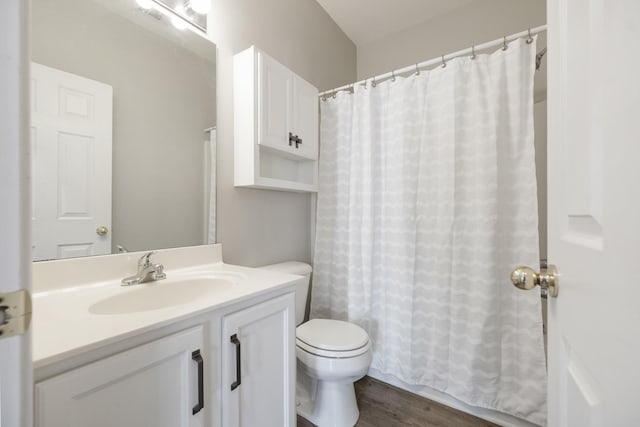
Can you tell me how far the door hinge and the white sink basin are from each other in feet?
1.85

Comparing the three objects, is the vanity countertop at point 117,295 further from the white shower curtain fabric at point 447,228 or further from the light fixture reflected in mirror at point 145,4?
the light fixture reflected in mirror at point 145,4

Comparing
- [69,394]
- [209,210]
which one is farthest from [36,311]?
[209,210]

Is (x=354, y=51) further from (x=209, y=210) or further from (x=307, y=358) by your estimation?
(x=307, y=358)

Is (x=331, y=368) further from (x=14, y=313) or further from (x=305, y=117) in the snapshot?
(x=305, y=117)

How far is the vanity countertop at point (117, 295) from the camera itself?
0.58m

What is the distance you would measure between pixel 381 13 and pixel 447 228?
1.85m

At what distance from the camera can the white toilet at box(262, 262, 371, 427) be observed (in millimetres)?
1251

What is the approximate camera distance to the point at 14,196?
13.2 inches

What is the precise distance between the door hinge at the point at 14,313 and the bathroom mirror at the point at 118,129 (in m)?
0.74

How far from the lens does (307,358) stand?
130 centimetres

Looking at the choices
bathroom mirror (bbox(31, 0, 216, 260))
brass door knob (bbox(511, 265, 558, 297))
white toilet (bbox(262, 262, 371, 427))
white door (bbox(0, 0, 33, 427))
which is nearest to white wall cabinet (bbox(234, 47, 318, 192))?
bathroom mirror (bbox(31, 0, 216, 260))

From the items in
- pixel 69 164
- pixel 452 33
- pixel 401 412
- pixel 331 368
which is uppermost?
pixel 452 33

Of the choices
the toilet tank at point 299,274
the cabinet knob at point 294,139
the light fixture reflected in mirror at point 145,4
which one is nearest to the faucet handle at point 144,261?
the toilet tank at point 299,274

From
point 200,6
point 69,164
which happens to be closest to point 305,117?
point 200,6
